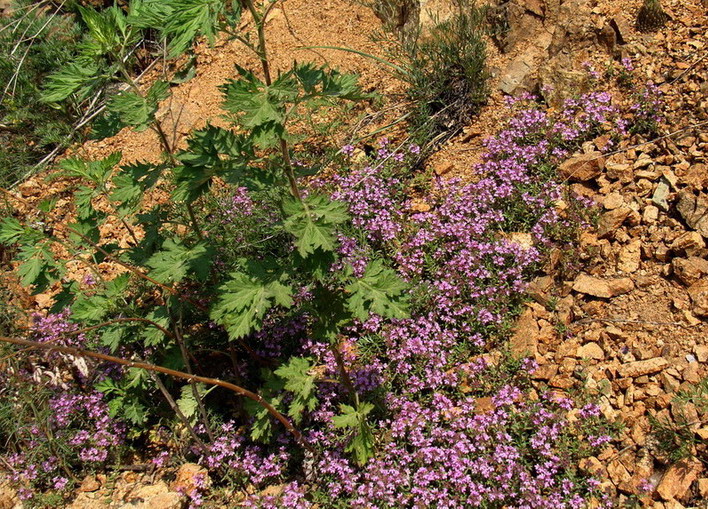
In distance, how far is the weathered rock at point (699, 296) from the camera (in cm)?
409

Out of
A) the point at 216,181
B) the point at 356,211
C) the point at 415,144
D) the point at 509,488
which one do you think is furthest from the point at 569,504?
the point at 216,181

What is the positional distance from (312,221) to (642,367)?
266 centimetres

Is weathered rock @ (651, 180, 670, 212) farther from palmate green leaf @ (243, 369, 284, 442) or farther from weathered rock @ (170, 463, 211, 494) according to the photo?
Answer: weathered rock @ (170, 463, 211, 494)

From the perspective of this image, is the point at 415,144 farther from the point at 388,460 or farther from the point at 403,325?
the point at 388,460

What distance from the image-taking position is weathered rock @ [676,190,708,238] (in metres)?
4.39

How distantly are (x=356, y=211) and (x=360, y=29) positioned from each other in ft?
10.3

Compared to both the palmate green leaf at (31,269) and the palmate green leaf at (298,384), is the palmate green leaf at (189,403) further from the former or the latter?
the palmate green leaf at (31,269)

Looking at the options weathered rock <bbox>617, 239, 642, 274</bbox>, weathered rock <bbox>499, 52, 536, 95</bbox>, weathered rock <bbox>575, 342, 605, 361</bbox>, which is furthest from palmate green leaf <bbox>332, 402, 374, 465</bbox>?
weathered rock <bbox>499, 52, 536, 95</bbox>

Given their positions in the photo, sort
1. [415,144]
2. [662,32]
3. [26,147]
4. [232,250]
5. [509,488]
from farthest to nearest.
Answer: [26,147]
[415,144]
[662,32]
[232,250]
[509,488]

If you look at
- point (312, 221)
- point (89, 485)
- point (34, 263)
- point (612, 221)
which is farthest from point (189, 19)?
point (612, 221)

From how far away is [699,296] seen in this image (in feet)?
13.6

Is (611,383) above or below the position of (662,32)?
below

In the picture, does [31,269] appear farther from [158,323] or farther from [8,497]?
[8,497]

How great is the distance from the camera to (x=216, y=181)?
5.95 meters
